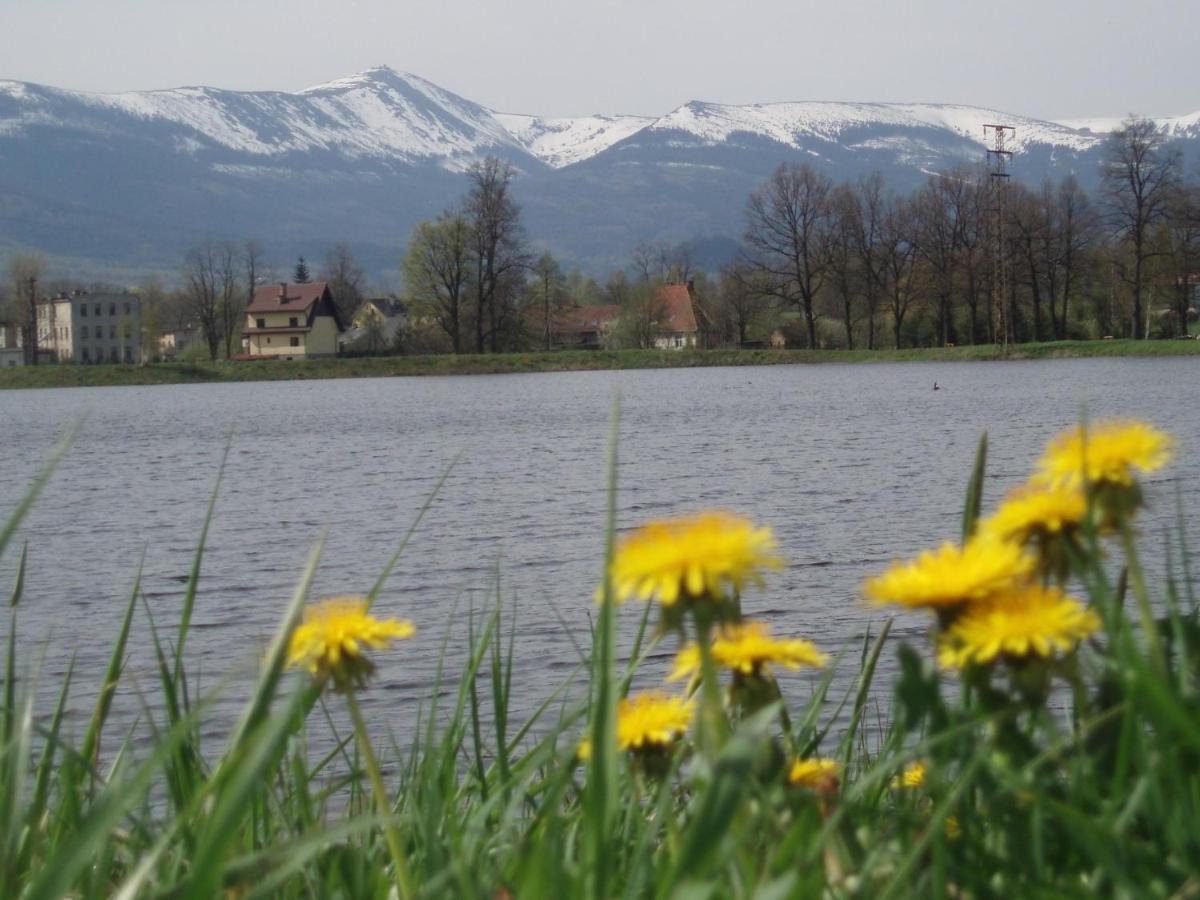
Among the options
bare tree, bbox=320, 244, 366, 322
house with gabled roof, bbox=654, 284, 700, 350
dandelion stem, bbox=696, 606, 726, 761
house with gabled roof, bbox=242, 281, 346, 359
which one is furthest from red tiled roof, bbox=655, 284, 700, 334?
dandelion stem, bbox=696, 606, 726, 761

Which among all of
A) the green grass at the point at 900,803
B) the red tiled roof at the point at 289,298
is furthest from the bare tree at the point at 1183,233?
the green grass at the point at 900,803

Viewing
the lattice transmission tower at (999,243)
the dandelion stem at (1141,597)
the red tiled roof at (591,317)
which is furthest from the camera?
the red tiled roof at (591,317)

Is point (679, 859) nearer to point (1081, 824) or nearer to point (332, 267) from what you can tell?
point (1081, 824)

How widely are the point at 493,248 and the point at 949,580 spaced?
266 feet

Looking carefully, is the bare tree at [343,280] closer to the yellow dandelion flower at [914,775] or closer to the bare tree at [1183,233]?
the bare tree at [1183,233]

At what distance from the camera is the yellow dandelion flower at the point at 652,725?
4.56ft

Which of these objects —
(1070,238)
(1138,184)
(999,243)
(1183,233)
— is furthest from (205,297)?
(1183,233)

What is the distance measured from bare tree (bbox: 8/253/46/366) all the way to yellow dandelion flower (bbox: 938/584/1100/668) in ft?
367

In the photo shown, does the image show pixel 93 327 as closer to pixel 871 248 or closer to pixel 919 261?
pixel 871 248

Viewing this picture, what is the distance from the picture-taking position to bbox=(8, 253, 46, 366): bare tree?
10590 cm

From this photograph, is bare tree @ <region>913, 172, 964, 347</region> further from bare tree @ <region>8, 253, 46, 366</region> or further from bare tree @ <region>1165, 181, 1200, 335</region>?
bare tree @ <region>8, 253, 46, 366</region>

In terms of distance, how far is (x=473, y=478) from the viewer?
75.3 feet

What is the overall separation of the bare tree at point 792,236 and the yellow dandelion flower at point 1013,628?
7663 cm

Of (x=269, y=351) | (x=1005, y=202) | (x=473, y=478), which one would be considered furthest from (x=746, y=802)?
(x=269, y=351)
